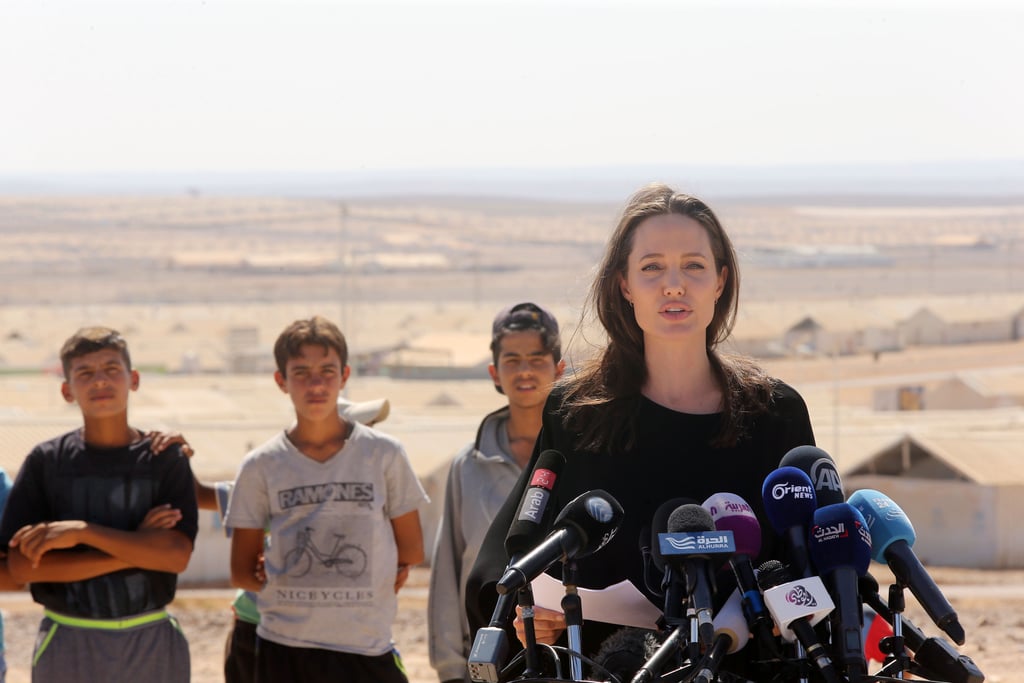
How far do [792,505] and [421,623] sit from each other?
11.9m

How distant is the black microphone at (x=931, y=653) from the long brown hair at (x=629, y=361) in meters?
0.40

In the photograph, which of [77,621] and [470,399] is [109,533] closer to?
[77,621]

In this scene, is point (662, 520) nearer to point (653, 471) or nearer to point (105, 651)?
point (653, 471)

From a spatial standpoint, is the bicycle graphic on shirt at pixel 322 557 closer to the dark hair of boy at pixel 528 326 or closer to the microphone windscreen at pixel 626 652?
the dark hair of boy at pixel 528 326

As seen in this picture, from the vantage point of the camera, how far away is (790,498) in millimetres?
2299

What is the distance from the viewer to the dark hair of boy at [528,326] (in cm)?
433

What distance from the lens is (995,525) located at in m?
19.0

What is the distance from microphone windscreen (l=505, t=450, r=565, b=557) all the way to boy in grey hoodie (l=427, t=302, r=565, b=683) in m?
1.72

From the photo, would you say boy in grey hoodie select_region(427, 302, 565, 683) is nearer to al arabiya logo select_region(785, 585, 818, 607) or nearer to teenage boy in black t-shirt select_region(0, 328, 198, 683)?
teenage boy in black t-shirt select_region(0, 328, 198, 683)

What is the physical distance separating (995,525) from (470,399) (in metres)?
17.6

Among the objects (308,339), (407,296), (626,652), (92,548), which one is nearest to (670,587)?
(626,652)

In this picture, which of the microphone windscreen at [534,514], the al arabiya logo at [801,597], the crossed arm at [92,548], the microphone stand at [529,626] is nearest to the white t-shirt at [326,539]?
the crossed arm at [92,548]

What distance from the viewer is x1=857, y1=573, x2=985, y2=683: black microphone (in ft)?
7.38

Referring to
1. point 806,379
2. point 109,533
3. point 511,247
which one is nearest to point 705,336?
point 109,533
